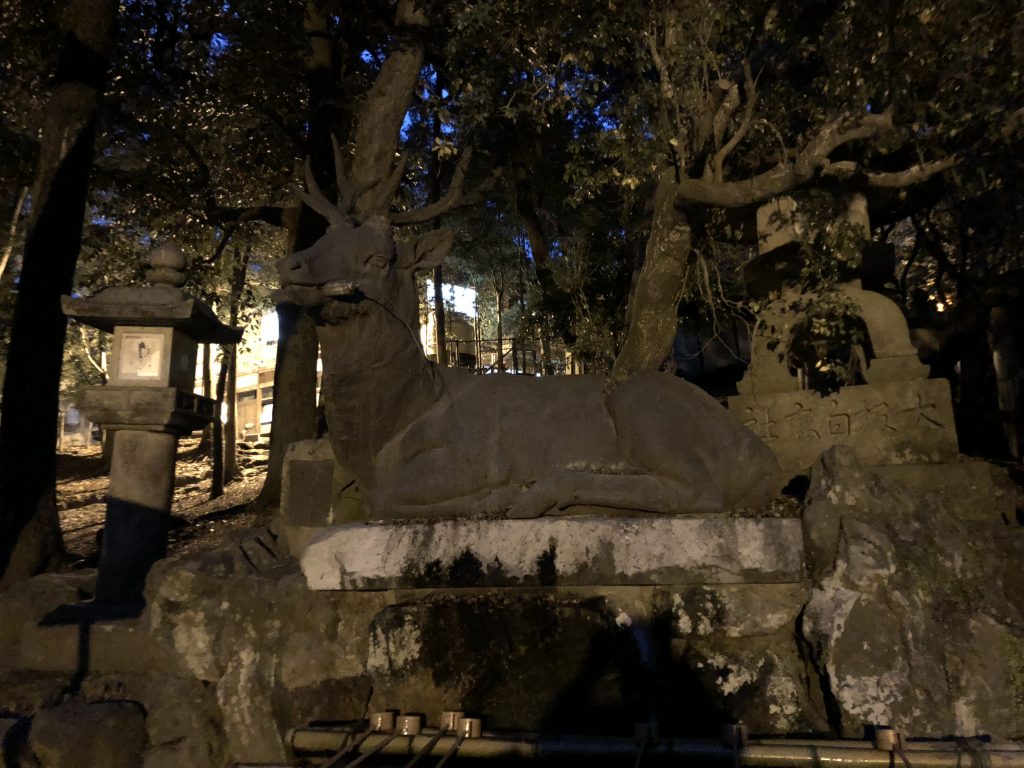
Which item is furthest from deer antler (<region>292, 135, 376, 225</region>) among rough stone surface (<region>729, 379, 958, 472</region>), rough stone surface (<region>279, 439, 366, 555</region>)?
rough stone surface (<region>729, 379, 958, 472</region>)

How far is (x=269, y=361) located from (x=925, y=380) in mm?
39483

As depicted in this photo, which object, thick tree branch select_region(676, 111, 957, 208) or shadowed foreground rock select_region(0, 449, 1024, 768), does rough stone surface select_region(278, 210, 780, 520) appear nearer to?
shadowed foreground rock select_region(0, 449, 1024, 768)

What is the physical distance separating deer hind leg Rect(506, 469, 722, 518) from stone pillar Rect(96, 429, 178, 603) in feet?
12.4

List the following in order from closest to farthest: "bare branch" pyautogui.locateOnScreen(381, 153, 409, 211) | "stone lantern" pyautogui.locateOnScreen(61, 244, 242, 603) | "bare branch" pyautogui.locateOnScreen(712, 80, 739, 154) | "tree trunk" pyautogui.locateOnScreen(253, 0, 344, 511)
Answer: "bare branch" pyautogui.locateOnScreen(381, 153, 409, 211)
"stone lantern" pyautogui.locateOnScreen(61, 244, 242, 603)
"bare branch" pyautogui.locateOnScreen(712, 80, 739, 154)
"tree trunk" pyautogui.locateOnScreen(253, 0, 344, 511)

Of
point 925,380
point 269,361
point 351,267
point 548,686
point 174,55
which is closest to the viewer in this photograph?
point 548,686

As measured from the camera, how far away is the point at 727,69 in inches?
323

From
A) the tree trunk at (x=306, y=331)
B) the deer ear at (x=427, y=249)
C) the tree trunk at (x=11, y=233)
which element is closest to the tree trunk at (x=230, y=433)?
the tree trunk at (x=11, y=233)

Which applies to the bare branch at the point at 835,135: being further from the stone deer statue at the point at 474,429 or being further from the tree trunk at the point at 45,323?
the tree trunk at the point at 45,323

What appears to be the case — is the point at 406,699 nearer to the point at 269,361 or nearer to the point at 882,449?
the point at 882,449

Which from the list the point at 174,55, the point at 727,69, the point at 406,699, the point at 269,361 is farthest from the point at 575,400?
the point at 269,361

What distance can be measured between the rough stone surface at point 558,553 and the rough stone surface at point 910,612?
18cm

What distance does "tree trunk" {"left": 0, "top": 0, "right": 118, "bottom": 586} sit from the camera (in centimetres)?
643

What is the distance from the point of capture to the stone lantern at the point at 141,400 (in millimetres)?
5266

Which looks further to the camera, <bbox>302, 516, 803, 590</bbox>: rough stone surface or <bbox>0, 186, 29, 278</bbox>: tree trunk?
<bbox>0, 186, 29, 278</bbox>: tree trunk
